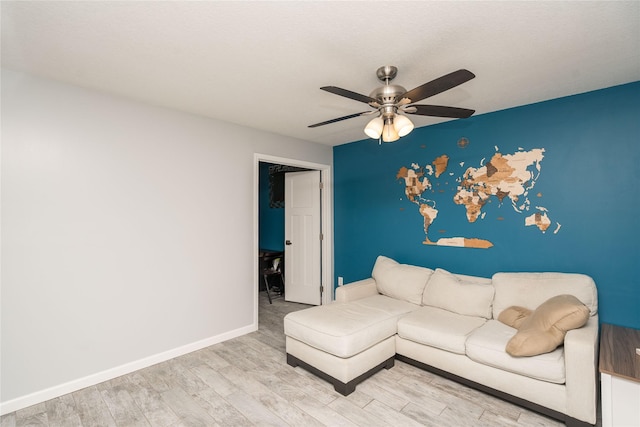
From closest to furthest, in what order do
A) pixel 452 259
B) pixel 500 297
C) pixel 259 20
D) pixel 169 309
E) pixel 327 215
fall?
pixel 259 20
pixel 500 297
pixel 169 309
pixel 452 259
pixel 327 215

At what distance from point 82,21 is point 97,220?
1.55m

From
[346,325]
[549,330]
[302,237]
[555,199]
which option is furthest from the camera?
[302,237]

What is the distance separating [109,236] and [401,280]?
288cm

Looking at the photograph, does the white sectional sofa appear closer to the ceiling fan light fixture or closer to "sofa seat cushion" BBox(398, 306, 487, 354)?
"sofa seat cushion" BBox(398, 306, 487, 354)

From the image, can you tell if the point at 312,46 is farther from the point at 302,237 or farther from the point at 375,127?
the point at 302,237

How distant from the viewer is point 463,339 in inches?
96.7

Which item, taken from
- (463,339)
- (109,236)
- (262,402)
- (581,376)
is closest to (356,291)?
(463,339)

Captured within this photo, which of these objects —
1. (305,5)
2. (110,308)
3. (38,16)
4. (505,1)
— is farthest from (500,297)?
(38,16)

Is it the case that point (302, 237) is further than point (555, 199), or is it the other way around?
point (302, 237)

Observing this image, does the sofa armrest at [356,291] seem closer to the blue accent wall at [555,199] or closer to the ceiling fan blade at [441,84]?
the blue accent wall at [555,199]

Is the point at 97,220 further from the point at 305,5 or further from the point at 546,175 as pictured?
the point at 546,175

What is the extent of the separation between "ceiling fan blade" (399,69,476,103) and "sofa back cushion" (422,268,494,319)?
197 cm

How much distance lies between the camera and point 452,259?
3504 mm

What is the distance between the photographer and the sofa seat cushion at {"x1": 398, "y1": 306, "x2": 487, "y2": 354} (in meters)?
2.50
